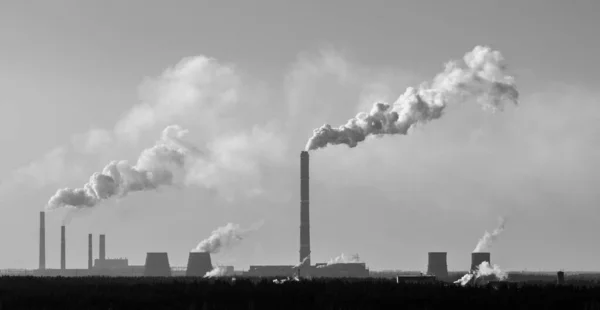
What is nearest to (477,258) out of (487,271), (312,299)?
(487,271)

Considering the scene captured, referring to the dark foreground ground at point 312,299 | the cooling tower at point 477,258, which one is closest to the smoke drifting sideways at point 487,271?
the cooling tower at point 477,258

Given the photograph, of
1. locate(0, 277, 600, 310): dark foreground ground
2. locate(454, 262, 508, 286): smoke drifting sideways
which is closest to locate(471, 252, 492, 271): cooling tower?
locate(454, 262, 508, 286): smoke drifting sideways

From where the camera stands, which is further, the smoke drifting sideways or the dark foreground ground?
the smoke drifting sideways

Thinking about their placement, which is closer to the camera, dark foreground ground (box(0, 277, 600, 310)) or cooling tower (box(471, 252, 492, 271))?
dark foreground ground (box(0, 277, 600, 310))

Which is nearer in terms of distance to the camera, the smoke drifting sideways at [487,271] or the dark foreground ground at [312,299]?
the dark foreground ground at [312,299]

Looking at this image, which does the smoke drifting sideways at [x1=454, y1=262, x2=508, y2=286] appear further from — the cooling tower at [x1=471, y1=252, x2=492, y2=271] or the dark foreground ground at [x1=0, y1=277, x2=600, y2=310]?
the dark foreground ground at [x1=0, y1=277, x2=600, y2=310]

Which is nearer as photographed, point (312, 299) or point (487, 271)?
point (312, 299)

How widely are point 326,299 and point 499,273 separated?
95310mm

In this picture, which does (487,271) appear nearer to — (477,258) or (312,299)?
(477,258)

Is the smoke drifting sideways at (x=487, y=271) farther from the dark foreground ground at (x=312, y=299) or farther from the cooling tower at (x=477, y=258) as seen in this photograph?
the dark foreground ground at (x=312, y=299)

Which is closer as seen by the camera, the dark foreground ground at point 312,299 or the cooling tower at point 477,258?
the dark foreground ground at point 312,299

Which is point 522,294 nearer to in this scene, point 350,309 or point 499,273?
point 350,309

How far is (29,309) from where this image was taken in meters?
78.4

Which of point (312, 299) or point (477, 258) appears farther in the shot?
point (477, 258)
